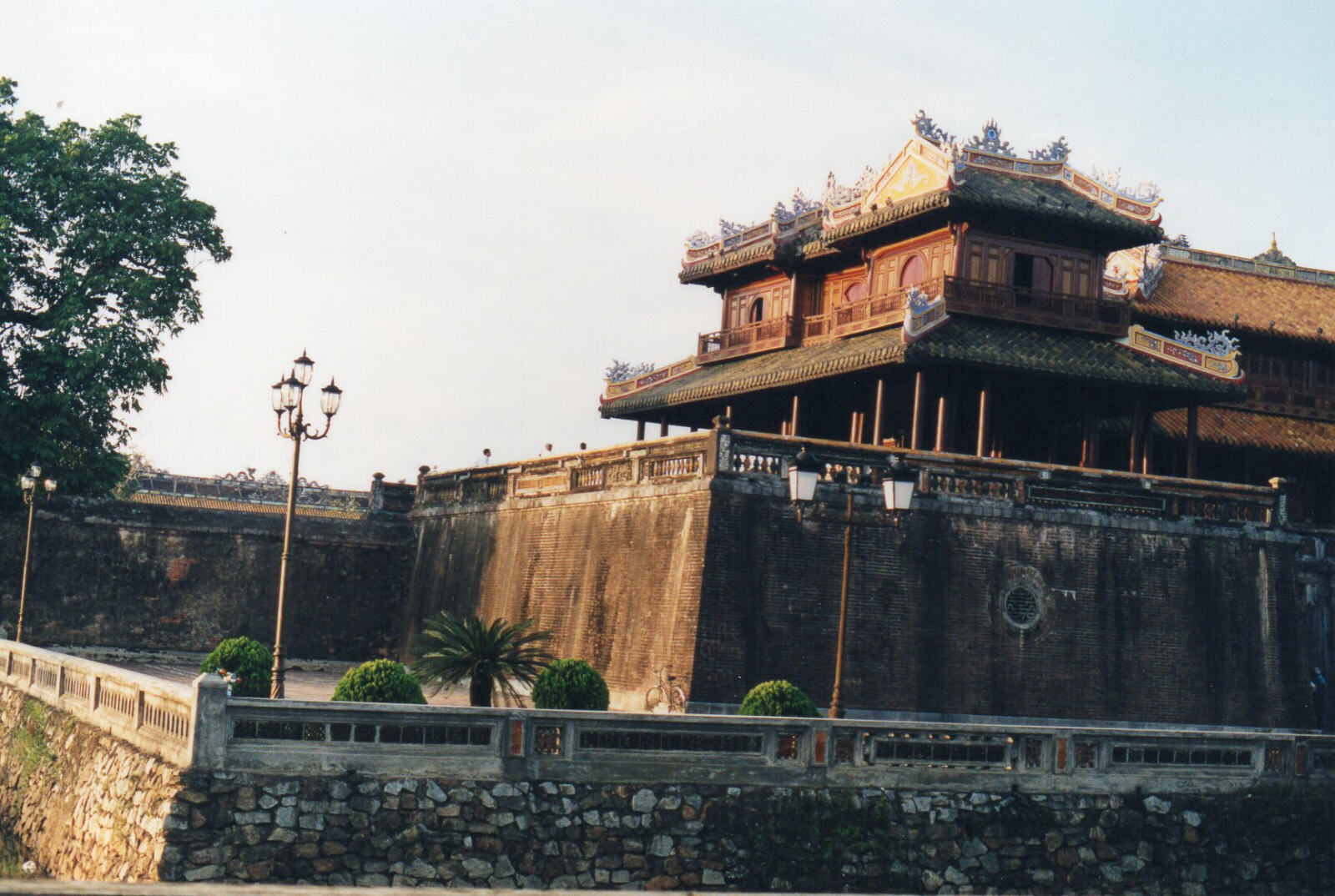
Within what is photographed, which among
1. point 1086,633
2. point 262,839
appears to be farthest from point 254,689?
point 1086,633

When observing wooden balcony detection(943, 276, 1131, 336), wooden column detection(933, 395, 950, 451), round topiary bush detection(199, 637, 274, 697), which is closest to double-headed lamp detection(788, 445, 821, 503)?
round topiary bush detection(199, 637, 274, 697)

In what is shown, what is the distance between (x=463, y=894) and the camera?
11.5m

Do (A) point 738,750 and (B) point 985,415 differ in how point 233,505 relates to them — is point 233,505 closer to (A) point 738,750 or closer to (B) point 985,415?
(B) point 985,415

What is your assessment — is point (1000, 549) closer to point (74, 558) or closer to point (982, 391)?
point (982, 391)

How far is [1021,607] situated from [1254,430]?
1360 centimetres

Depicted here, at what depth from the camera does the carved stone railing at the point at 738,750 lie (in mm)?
18531

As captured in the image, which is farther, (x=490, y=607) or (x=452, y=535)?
Result: (x=452, y=535)

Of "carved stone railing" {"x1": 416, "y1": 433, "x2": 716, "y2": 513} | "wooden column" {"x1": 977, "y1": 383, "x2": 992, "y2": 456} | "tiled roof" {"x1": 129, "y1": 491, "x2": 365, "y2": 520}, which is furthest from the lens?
"tiled roof" {"x1": 129, "y1": 491, "x2": 365, "y2": 520}

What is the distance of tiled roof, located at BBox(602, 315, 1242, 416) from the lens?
3128cm

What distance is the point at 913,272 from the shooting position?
1396 inches

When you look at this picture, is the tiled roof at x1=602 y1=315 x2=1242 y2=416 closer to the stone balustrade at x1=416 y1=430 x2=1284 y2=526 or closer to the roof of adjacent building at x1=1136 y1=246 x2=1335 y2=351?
the stone balustrade at x1=416 y1=430 x2=1284 y2=526

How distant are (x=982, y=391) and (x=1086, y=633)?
5401mm

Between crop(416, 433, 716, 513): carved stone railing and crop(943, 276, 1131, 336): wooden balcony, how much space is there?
24.7 ft

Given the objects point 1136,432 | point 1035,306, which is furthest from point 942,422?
point 1136,432
